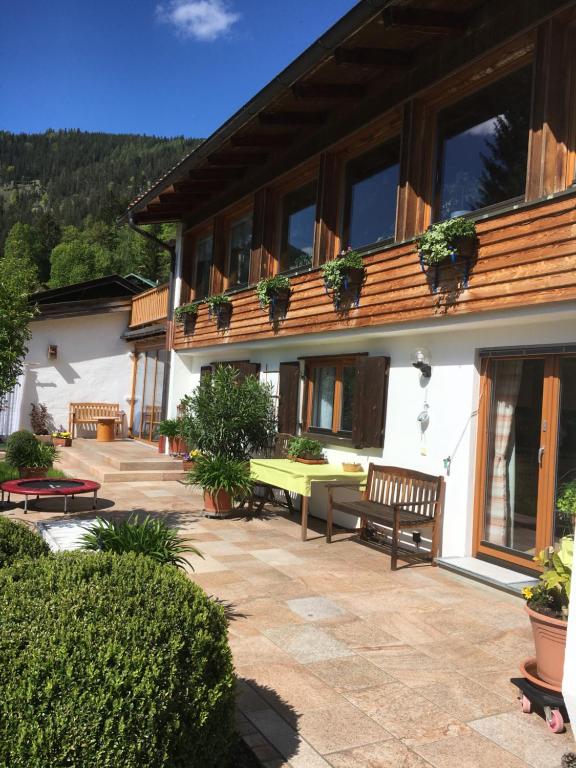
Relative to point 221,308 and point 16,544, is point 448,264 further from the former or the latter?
point 221,308

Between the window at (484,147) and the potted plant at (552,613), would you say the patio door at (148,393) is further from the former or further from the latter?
the potted plant at (552,613)

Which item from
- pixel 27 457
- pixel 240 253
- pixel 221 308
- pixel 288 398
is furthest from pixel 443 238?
pixel 27 457

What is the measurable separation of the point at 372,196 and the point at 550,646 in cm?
623

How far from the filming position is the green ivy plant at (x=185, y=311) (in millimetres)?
13195

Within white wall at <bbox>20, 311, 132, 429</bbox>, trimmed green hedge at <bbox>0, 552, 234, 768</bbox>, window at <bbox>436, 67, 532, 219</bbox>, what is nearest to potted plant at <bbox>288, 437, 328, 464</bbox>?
window at <bbox>436, 67, 532, 219</bbox>

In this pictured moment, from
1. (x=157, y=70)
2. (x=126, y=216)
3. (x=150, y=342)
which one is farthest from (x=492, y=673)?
(x=157, y=70)

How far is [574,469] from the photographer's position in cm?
540

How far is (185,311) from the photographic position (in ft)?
44.3

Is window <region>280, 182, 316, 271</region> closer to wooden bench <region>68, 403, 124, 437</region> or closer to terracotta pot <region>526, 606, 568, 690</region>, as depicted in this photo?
terracotta pot <region>526, 606, 568, 690</region>

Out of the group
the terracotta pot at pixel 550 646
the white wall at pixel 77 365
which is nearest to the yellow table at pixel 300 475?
the terracotta pot at pixel 550 646

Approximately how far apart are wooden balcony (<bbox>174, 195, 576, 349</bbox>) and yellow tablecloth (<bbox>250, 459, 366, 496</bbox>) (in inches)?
73.3

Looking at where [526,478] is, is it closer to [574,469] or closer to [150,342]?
[574,469]

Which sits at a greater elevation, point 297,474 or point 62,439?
point 297,474

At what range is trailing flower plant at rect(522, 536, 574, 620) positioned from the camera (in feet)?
11.2
